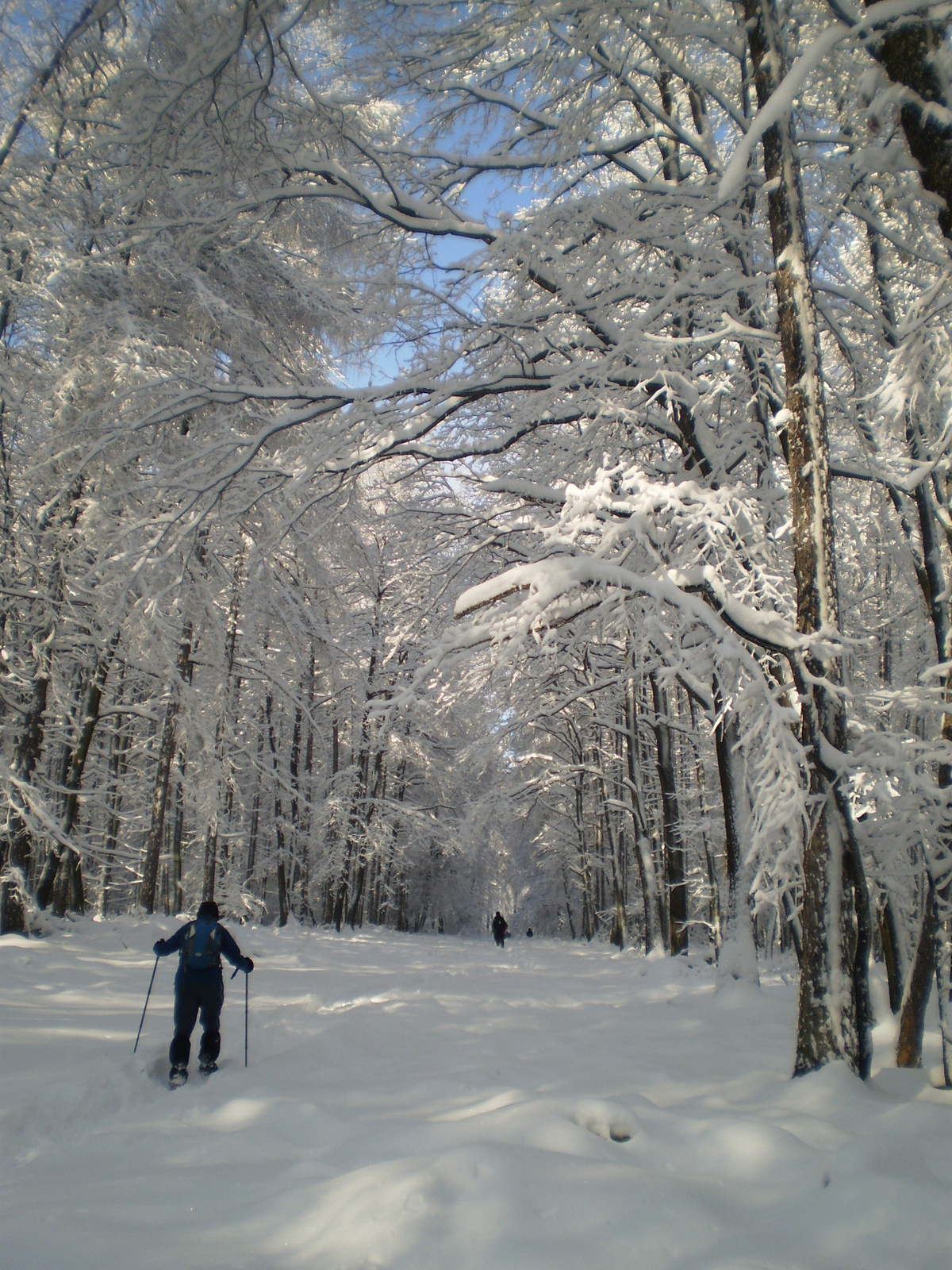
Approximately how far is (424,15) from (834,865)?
7.33m

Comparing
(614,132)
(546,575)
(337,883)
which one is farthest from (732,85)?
(337,883)

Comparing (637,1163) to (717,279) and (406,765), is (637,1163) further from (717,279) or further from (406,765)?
(406,765)

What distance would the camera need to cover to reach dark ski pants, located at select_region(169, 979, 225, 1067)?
4.64m

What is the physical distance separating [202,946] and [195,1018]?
0.48 m

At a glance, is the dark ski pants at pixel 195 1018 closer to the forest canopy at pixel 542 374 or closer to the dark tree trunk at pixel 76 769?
the forest canopy at pixel 542 374


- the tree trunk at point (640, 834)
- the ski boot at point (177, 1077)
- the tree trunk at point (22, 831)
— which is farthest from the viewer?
the tree trunk at point (640, 834)

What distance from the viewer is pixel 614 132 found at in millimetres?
8844

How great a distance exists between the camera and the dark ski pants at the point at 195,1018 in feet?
15.2

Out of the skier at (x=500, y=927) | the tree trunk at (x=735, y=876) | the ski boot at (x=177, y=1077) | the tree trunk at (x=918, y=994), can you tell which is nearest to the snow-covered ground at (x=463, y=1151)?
the ski boot at (x=177, y=1077)

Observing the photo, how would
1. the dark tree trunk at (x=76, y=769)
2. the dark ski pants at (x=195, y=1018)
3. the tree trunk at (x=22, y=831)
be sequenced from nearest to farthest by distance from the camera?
the dark ski pants at (x=195, y=1018)
the tree trunk at (x=22, y=831)
the dark tree trunk at (x=76, y=769)

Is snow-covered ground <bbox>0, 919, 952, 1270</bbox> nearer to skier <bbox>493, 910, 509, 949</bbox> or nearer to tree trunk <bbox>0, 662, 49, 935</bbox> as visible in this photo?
tree trunk <bbox>0, 662, 49, 935</bbox>

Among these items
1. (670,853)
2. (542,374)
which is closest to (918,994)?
(542,374)

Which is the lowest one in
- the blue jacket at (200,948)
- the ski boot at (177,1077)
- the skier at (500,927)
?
the skier at (500,927)

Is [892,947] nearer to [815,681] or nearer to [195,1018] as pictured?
[815,681]
